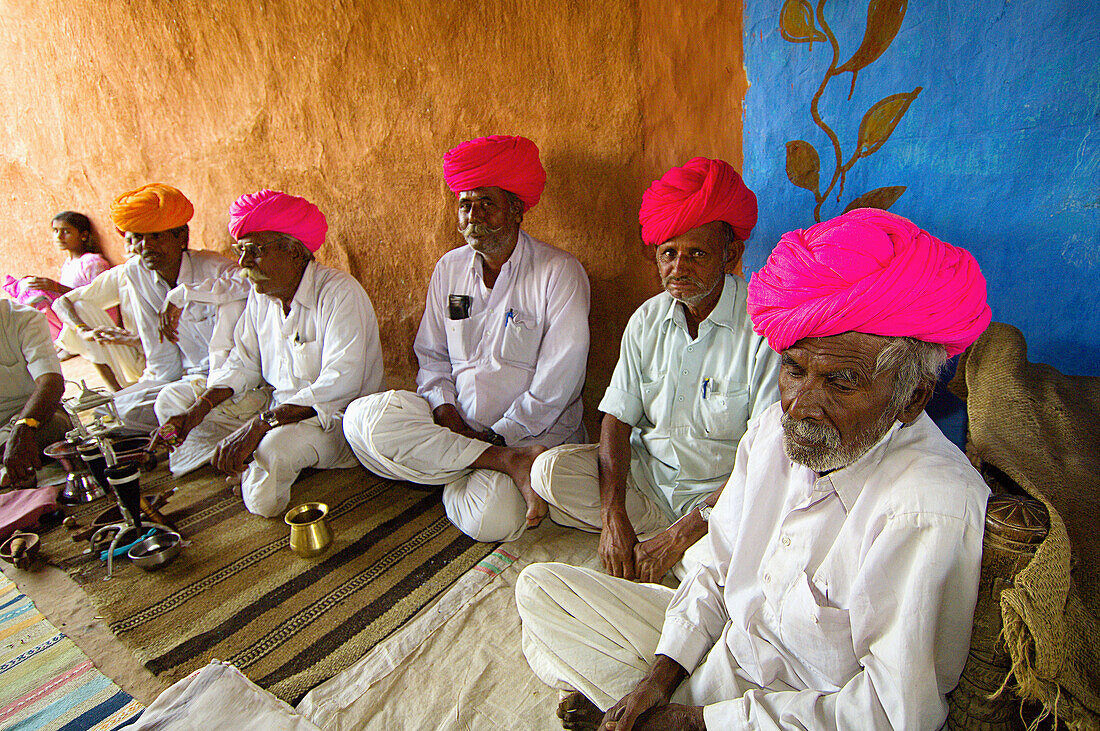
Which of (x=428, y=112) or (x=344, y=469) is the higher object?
(x=428, y=112)

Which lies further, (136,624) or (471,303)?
(471,303)

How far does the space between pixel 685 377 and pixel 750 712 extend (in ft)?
4.11

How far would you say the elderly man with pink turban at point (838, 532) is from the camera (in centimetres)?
108

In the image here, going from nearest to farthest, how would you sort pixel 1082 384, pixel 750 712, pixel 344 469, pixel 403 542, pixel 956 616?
1. pixel 956 616
2. pixel 750 712
3. pixel 1082 384
4. pixel 403 542
5. pixel 344 469

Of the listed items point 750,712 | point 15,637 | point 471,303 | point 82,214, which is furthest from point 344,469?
point 82,214

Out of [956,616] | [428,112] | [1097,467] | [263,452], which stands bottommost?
[263,452]

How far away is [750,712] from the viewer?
1.23 m

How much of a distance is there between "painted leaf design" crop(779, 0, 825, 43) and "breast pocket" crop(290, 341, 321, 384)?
2724 mm

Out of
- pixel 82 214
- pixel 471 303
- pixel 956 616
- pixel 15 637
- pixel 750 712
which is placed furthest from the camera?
pixel 82 214

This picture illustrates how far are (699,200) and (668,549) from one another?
1.26m

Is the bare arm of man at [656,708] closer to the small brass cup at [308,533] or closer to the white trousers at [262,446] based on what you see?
the small brass cup at [308,533]

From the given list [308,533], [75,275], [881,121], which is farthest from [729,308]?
[75,275]

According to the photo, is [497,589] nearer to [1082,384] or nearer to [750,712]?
[750,712]

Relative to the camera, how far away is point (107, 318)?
450cm
